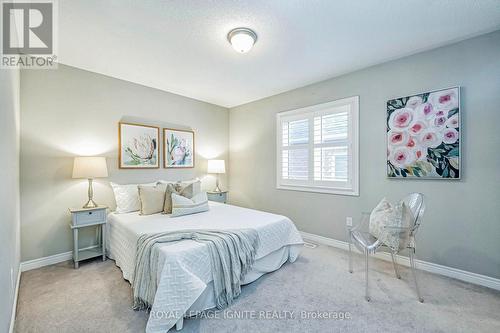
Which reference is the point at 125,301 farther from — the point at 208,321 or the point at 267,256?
the point at 267,256

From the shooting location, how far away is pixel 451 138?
2.38 metres

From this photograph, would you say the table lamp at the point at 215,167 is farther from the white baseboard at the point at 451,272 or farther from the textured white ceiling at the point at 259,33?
the white baseboard at the point at 451,272

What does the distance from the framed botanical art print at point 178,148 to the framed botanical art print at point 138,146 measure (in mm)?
150

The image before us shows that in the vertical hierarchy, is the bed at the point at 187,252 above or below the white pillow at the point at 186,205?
below

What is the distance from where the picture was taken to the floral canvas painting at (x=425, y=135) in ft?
7.80

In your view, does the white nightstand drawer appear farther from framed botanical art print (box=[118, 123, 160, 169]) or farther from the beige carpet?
framed botanical art print (box=[118, 123, 160, 169])

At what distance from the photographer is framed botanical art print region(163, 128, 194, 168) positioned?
3852 mm

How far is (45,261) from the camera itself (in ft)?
8.82

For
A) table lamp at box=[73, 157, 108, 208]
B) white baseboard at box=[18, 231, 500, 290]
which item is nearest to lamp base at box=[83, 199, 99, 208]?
table lamp at box=[73, 157, 108, 208]

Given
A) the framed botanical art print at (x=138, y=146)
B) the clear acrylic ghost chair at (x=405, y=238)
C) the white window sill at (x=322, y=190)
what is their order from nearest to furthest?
the clear acrylic ghost chair at (x=405, y=238) < the white window sill at (x=322, y=190) < the framed botanical art print at (x=138, y=146)

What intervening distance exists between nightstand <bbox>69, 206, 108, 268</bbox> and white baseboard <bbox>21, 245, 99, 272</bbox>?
0.16 metres

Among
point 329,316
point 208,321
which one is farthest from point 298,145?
point 208,321

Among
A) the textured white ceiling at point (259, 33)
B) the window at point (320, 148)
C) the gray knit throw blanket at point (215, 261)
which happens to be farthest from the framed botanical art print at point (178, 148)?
the gray knit throw blanket at point (215, 261)

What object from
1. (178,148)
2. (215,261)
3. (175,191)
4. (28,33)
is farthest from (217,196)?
(28,33)
